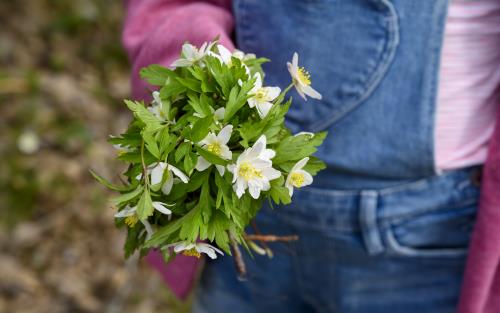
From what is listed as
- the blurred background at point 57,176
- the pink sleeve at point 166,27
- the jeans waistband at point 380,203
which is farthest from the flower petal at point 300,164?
the blurred background at point 57,176

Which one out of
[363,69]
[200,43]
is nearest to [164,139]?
[200,43]

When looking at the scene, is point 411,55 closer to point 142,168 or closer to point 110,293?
point 142,168

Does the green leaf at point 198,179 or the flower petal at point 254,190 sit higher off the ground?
the flower petal at point 254,190

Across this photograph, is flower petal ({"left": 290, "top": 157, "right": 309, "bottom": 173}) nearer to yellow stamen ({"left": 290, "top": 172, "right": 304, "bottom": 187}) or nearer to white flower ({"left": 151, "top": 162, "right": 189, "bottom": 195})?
yellow stamen ({"left": 290, "top": 172, "right": 304, "bottom": 187})

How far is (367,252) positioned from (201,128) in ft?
1.65

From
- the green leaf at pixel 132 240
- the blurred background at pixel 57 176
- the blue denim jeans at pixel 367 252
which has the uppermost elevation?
the green leaf at pixel 132 240

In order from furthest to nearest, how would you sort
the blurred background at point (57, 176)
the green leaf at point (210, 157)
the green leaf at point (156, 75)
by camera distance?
the blurred background at point (57, 176) < the green leaf at point (156, 75) < the green leaf at point (210, 157)

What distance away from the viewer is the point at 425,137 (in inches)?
37.5

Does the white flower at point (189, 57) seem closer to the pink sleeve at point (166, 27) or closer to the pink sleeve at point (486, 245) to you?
the pink sleeve at point (166, 27)

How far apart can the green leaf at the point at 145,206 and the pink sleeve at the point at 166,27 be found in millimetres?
285

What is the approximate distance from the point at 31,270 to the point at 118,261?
27 cm

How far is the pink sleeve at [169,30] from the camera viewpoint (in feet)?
3.08

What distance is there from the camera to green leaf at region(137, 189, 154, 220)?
2.09ft

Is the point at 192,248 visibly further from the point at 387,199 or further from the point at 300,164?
the point at 387,199
